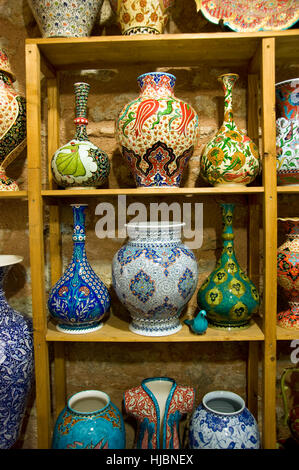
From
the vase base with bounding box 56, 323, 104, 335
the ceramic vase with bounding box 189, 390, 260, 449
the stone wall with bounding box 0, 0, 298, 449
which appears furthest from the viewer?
the stone wall with bounding box 0, 0, 298, 449

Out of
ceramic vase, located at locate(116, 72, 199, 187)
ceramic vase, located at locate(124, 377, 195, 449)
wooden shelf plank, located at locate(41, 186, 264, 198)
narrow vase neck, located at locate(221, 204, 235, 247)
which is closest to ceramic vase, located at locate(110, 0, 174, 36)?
ceramic vase, located at locate(116, 72, 199, 187)

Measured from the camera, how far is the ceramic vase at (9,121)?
4.07 ft

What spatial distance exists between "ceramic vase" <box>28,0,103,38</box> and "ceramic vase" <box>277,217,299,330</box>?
964 millimetres

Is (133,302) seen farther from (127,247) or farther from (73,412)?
(73,412)

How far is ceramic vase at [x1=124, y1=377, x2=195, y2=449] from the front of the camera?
124 centimetres

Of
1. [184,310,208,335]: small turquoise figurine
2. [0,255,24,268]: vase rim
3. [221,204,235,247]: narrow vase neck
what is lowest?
[184,310,208,335]: small turquoise figurine

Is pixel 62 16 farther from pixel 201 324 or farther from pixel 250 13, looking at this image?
pixel 201 324

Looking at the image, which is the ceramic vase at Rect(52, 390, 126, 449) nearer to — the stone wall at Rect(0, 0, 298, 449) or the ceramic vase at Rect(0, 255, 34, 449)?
the ceramic vase at Rect(0, 255, 34, 449)

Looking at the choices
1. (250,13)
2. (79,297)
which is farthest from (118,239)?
(250,13)

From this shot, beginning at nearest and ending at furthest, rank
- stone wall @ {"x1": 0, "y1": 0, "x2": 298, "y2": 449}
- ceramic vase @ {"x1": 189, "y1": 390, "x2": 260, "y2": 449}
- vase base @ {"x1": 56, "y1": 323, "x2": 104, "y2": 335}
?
ceramic vase @ {"x1": 189, "y1": 390, "x2": 260, "y2": 449} < vase base @ {"x1": 56, "y1": 323, "x2": 104, "y2": 335} < stone wall @ {"x1": 0, "y1": 0, "x2": 298, "y2": 449}

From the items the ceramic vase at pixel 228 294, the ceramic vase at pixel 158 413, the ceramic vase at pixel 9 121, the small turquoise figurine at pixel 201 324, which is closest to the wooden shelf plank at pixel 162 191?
the ceramic vase at pixel 228 294

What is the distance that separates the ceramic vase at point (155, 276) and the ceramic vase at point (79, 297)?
90mm

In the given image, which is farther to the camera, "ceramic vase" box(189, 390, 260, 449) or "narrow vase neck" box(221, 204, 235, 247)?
"narrow vase neck" box(221, 204, 235, 247)

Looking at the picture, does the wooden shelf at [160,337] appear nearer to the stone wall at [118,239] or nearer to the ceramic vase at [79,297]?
the ceramic vase at [79,297]
